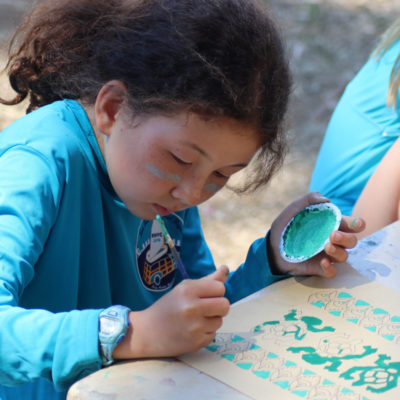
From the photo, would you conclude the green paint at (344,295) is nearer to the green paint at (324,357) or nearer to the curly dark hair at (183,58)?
the green paint at (324,357)

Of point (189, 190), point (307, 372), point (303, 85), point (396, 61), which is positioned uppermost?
point (396, 61)

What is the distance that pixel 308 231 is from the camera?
1.06 metres

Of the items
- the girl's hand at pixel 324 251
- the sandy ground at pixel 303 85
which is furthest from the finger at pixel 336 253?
the sandy ground at pixel 303 85

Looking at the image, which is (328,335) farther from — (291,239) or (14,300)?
(14,300)

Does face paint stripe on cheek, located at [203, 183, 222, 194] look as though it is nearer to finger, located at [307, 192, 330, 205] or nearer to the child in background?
finger, located at [307, 192, 330, 205]

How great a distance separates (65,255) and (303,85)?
2.56m

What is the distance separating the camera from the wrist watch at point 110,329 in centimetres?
Answer: 70

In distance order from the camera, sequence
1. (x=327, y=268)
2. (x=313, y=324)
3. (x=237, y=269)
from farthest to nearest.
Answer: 1. (x=237, y=269)
2. (x=327, y=268)
3. (x=313, y=324)

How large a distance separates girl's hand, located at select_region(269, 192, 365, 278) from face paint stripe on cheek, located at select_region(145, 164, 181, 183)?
24 centimetres

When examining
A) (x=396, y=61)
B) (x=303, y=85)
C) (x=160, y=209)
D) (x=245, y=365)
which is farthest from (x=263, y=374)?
(x=303, y=85)

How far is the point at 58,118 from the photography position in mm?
972

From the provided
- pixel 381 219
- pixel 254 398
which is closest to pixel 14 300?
pixel 254 398

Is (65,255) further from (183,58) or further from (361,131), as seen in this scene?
(361,131)

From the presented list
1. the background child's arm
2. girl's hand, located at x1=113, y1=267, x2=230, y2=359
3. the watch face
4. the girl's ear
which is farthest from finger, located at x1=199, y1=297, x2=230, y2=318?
the background child's arm
